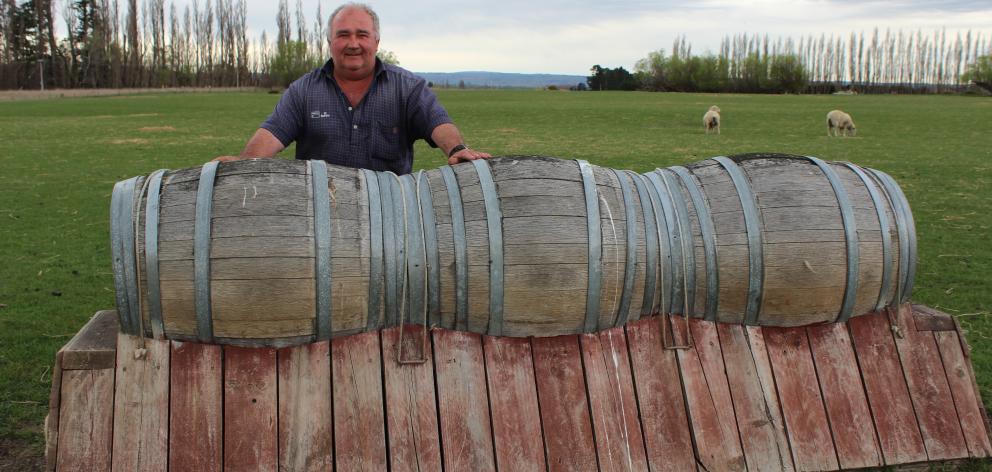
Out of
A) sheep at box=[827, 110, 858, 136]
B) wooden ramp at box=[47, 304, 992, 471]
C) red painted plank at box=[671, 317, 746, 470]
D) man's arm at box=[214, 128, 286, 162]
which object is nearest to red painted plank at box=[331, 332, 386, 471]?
wooden ramp at box=[47, 304, 992, 471]

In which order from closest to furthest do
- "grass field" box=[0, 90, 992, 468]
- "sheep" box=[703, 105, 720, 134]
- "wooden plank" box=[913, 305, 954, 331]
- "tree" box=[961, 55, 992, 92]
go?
"wooden plank" box=[913, 305, 954, 331] → "grass field" box=[0, 90, 992, 468] → "sheep" box=[703, 105, 720, 134] → "tree" box=[961, 55, 992, 92]

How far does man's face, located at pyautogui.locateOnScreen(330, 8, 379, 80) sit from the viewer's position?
450 centimetres

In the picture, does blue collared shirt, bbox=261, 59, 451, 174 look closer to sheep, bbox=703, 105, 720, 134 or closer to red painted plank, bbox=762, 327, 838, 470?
red painted plank, bbox=762, 327, 838, 470

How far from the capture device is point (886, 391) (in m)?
3.67

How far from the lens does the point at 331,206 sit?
321 cm

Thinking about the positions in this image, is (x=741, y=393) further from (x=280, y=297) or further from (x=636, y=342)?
(x=280, y=297)

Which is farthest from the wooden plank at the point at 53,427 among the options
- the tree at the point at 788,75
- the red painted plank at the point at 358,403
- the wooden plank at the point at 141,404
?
the tree at the point at 788,75

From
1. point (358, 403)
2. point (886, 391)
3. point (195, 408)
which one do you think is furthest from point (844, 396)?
point (195, 408)

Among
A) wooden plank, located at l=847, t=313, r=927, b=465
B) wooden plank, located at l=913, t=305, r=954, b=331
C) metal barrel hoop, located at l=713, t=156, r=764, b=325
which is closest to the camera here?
metal barrel hoop, located at l=713, t=156, r=764, b=325

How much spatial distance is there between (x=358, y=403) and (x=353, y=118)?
1925 mm

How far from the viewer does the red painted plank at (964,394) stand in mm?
3664

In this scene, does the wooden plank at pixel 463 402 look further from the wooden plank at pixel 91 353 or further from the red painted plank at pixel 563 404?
the wooden plank at pixel 91 353

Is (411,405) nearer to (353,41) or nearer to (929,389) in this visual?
(353,41)

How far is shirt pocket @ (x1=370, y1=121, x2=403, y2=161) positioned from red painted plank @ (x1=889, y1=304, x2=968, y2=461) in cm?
273
